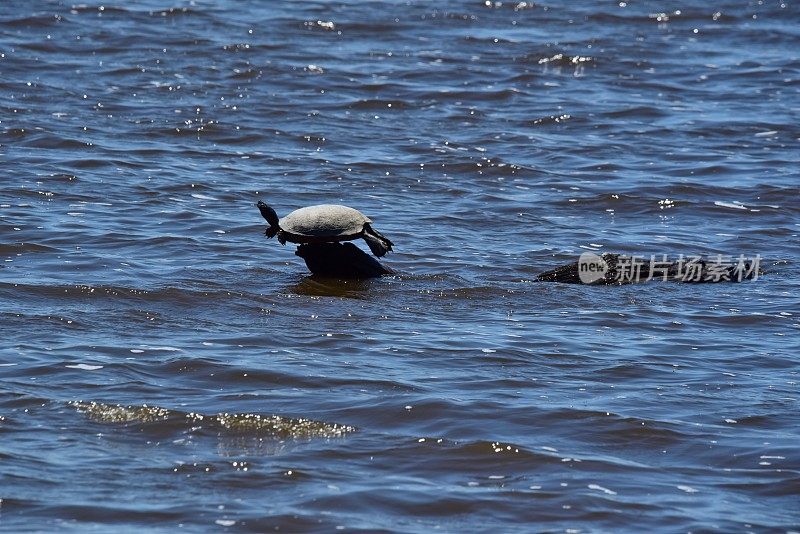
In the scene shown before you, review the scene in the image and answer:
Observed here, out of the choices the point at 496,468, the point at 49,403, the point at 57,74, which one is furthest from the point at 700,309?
the point at 57,74

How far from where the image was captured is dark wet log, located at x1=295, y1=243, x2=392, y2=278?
8.47 meters

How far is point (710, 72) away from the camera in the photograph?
1642 cm

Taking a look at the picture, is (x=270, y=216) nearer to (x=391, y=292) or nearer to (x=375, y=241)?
(x=375, y=241)

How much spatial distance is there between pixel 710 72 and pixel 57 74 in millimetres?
7630

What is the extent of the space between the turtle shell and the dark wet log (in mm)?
267

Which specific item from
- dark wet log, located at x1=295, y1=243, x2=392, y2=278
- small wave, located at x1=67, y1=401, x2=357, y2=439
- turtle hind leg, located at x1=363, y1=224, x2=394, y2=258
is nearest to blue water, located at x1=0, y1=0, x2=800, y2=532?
small wave, located at x1=67, y1=401, x2=357, y2=439

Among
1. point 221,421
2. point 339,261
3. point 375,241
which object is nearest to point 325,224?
point 375,241

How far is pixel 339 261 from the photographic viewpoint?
8539mm

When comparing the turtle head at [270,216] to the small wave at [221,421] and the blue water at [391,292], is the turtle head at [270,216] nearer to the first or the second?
the blue water at [391,292]

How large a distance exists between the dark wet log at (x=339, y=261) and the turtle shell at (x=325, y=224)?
267 millimetres

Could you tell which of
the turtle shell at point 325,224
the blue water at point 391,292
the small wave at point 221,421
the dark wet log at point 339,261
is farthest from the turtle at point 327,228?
the small wave at point 221,421

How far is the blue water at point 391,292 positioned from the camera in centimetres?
541

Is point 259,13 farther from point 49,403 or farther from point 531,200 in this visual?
point 49,403

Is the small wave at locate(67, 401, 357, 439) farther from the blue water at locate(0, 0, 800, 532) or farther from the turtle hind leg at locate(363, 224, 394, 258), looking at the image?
the turtle hind leg at locate(363, 224, 394, 258)
